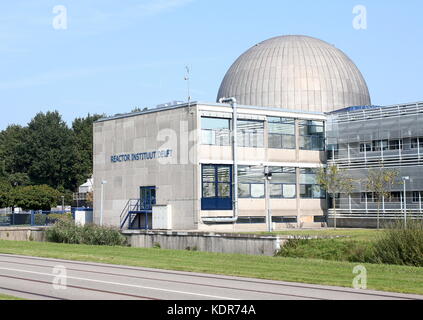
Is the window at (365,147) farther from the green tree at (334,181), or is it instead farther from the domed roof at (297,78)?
the domed roof at (297,78)

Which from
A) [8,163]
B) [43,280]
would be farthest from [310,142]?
[8,163]

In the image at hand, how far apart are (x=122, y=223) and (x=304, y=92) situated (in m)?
24.7

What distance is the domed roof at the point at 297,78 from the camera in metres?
72.0

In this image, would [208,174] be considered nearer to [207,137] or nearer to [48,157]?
[207,137]

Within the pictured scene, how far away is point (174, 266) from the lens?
25875mm

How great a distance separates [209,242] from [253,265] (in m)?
10.1

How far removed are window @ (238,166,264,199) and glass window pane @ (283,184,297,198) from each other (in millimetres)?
3054

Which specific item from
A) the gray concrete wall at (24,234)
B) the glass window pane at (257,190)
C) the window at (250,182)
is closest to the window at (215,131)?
the window at (250,182)

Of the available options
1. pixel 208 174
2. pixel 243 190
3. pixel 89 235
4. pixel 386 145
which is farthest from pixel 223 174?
pixel 89 235

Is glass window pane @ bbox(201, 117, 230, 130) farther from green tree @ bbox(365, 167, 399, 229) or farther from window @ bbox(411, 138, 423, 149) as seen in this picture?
window @ bbox(411, 138, 423, 149)

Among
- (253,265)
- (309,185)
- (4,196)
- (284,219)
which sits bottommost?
(253,265)

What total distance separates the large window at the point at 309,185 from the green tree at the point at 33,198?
4883 centimetres

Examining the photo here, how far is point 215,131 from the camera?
5678cm
